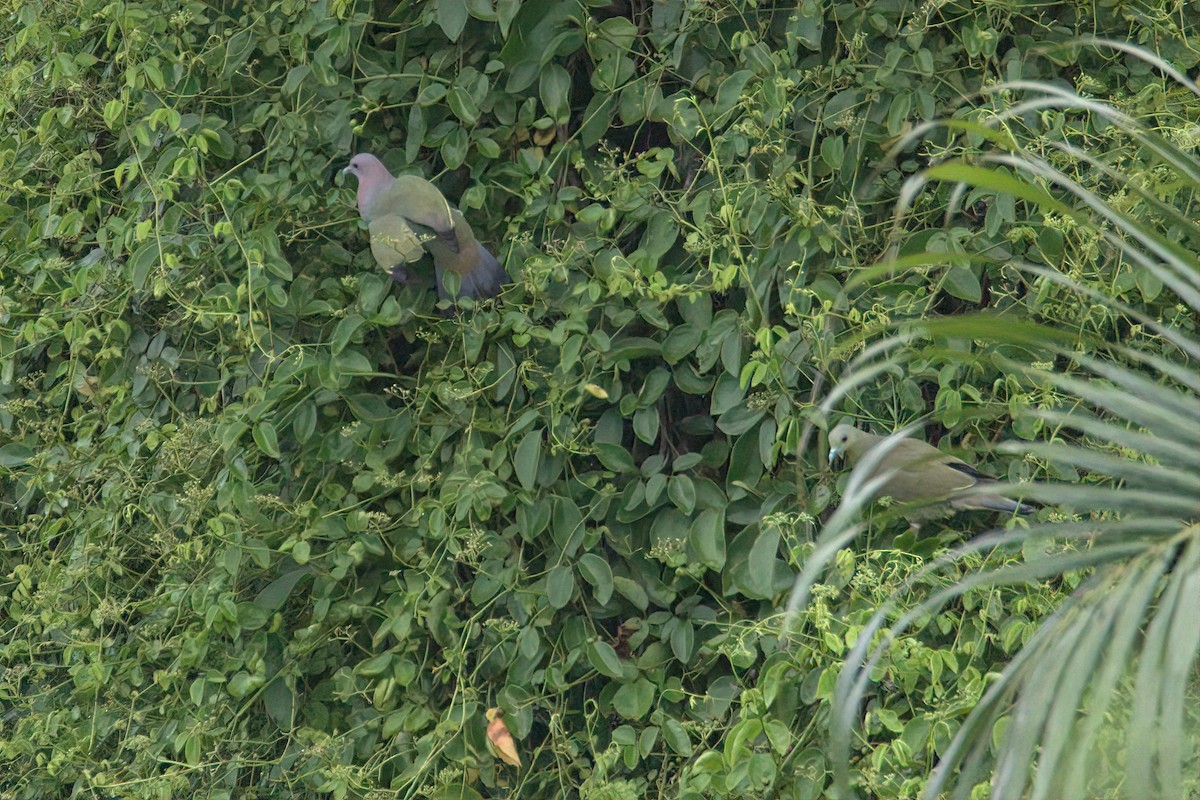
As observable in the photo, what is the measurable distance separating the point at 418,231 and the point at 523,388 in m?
0.32

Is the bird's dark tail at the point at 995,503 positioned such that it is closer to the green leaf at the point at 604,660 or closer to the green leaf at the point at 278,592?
the green leaf at the point at 604,660

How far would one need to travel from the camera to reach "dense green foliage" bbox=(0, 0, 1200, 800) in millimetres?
1890

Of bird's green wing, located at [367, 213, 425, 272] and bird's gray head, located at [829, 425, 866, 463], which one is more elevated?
bird's gray head, located at [829, 425, 866, 463]

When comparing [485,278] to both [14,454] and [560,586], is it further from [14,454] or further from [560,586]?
[14,454]

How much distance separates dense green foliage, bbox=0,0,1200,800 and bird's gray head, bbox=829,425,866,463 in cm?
7

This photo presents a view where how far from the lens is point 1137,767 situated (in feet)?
2.72

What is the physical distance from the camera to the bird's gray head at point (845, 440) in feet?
6.07

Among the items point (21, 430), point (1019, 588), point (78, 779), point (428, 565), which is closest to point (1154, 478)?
point (1019, 588)

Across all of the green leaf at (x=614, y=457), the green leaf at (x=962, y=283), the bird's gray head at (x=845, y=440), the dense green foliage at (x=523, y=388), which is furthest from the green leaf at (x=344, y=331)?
the green leaf at (x=962, y=283)

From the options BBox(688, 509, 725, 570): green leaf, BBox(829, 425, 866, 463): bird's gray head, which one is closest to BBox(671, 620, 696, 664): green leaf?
BBox(688, 509, 725, 570): green leaf

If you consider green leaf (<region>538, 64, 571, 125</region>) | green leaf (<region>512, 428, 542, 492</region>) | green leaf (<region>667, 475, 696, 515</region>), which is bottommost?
green leaf (<region>512, 428, 542, 492</region>)

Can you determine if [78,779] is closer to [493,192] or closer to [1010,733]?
[493,192]

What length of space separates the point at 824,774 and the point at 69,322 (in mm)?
1779

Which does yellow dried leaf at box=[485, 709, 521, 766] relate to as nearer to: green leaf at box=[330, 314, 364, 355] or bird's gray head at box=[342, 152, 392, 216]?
green leaf at box=[330, 314, 364, 355]
